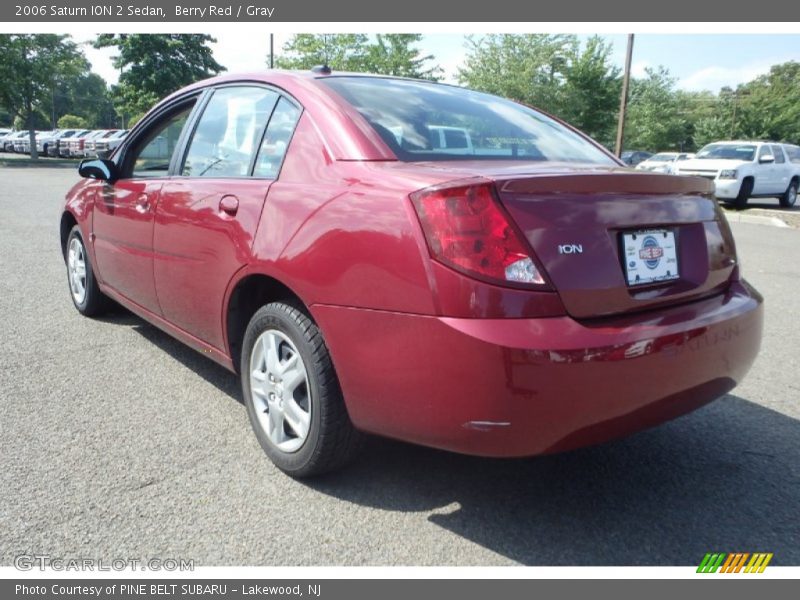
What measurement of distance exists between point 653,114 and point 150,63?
112 feet

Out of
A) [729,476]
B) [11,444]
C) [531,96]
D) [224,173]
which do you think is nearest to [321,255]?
[224,173]

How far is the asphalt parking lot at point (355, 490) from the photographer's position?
2205 millimetres

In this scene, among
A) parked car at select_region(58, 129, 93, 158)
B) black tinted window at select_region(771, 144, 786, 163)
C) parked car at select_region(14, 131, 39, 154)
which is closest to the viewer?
black tinted window at select_region(771, 144, 786, 163)

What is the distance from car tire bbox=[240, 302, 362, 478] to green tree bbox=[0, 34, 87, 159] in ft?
116

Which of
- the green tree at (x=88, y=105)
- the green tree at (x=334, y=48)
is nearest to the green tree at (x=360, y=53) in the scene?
the green tree at (x=334, y=48)

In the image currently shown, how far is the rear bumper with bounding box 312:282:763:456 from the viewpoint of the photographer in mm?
1925

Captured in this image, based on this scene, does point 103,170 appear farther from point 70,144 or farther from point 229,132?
point 70,144

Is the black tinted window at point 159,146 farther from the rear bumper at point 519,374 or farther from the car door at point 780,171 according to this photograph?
the car door at point 780,171

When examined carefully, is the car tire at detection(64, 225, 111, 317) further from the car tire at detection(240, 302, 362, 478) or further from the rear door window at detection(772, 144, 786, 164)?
the rear door window at detection(772, 144, 786, 164)

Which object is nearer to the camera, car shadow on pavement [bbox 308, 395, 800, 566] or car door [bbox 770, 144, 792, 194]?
car shadow on pavement [bbox 308, 395, 800, 566]

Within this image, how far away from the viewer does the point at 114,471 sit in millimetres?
2652

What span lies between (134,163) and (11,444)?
1832 millimetres

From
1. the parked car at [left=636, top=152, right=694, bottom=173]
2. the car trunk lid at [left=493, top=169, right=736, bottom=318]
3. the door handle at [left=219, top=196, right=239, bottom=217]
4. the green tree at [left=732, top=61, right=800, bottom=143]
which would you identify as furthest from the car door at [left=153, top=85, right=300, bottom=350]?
the green tree at [left=732, top=61, right=800, bottom=143]
